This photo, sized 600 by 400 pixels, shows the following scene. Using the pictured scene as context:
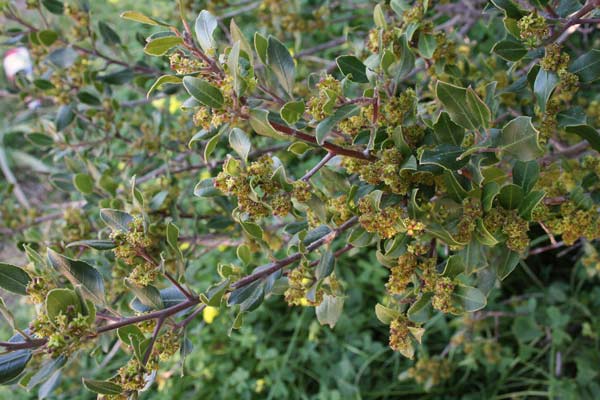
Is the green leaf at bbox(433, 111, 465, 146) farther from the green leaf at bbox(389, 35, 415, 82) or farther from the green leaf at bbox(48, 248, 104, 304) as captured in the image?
the green leaf at bbox(48, 248, 104, 304)

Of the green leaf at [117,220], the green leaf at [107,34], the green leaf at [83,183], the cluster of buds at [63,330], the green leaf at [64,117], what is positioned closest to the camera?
the cluster of buds at [63,330]

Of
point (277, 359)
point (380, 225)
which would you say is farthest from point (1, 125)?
point (380, 225)

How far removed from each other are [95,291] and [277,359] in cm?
152

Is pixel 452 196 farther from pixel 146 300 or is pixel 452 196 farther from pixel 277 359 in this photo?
pixel 277 359

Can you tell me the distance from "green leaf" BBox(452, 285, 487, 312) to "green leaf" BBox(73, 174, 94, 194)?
0.89m

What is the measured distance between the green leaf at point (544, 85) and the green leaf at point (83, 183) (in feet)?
3.26

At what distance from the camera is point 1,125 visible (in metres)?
4.18

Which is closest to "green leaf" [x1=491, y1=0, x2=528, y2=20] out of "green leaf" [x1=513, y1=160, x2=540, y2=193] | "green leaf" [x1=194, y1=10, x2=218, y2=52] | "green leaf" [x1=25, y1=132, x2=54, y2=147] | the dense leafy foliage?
the dense leafy foliage

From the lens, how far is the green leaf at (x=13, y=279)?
2.69ft

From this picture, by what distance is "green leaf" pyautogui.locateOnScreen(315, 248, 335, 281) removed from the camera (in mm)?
943

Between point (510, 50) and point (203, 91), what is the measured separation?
534 millimetres

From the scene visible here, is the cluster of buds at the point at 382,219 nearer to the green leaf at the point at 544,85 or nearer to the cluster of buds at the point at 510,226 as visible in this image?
the cluster of buds at the point at 510,226

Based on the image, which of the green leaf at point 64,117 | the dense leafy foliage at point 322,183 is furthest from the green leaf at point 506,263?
the green leaf at point 64,117

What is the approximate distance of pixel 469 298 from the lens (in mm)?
862
